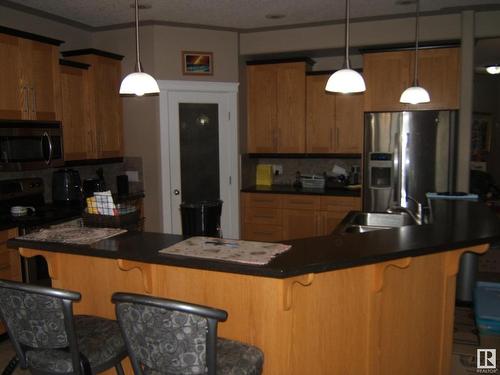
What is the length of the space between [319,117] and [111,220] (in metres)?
3.35

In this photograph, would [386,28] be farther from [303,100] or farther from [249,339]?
[249,339]

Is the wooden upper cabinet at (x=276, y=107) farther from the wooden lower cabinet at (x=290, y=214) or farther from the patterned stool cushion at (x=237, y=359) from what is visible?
the patterned stool cushion at (x=237, y=359)

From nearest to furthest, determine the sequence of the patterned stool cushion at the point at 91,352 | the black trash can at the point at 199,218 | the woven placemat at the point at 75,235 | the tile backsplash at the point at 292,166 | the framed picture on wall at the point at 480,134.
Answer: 1. the patterned stool cushion at the point at 91,352
2. the woven placemat at the point at 75,235
3. the black trash can at the point at 199,218
4. the tile backsplash at the point at 292,166
5. the framed picture on wall at the point at 480,134

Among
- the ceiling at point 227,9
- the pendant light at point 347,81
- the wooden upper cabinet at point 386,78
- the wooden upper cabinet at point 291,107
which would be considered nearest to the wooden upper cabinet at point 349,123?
the wooden upper cabinet at point 386,78

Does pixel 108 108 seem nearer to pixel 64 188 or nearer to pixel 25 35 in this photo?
pixel 64 188

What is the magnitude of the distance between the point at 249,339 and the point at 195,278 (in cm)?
37

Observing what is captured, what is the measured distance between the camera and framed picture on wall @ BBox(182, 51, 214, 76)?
15.6 feet

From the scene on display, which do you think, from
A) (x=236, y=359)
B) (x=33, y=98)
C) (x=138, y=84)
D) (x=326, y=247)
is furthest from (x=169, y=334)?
(x=33, y=98)

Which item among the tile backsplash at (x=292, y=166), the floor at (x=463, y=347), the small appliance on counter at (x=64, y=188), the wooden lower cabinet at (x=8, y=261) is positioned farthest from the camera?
the tile backsplash at (x=292, y=166)

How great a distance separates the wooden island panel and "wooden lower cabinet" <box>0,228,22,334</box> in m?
1.20

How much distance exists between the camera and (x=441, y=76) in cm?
452

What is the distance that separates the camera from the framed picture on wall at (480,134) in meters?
7.84

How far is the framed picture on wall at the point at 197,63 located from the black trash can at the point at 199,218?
2775 mm

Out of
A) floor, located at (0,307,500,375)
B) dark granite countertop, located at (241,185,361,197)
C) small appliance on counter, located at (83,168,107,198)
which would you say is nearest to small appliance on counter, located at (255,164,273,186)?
dark granite countertop, located at (241,185,361,197)
